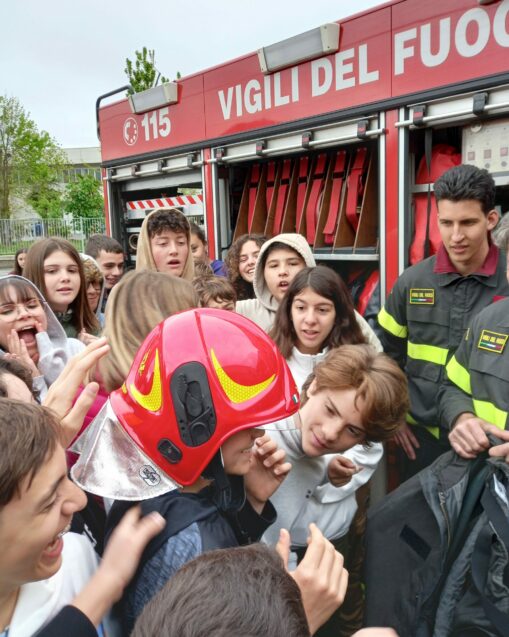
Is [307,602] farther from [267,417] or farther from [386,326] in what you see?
[386,326]

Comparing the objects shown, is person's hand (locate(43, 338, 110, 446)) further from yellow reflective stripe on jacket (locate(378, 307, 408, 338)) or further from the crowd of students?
yellow reflective stripe on jacket (locate(378, 307, 408, 338))

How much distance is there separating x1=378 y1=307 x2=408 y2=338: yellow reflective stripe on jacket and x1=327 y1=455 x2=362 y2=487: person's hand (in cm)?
121

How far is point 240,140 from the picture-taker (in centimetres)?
394

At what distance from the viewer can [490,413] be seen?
74.4 inches

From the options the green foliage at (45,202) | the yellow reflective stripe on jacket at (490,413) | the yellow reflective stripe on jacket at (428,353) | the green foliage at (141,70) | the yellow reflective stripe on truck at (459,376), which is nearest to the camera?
the yellow reflective stripe on jacket at (490,413)

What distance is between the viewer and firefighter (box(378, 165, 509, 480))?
2.35 meters

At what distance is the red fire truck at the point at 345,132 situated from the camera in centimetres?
271

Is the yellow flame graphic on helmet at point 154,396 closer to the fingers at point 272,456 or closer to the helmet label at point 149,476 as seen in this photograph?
the helmet label at point 149,476

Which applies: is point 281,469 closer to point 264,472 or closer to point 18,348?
point 264,472

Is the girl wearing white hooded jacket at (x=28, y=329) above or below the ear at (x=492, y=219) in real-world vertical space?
below

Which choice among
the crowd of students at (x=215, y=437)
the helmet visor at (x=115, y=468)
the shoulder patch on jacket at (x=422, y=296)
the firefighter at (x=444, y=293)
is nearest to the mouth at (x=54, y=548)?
the crowd of students at (x=215, y=437)

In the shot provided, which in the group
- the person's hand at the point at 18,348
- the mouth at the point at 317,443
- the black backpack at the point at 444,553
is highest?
the person's hand at the point at 18,348

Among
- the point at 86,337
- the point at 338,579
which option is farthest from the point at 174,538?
the point at 86,337

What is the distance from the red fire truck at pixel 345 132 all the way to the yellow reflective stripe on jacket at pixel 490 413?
1238 millimetres
